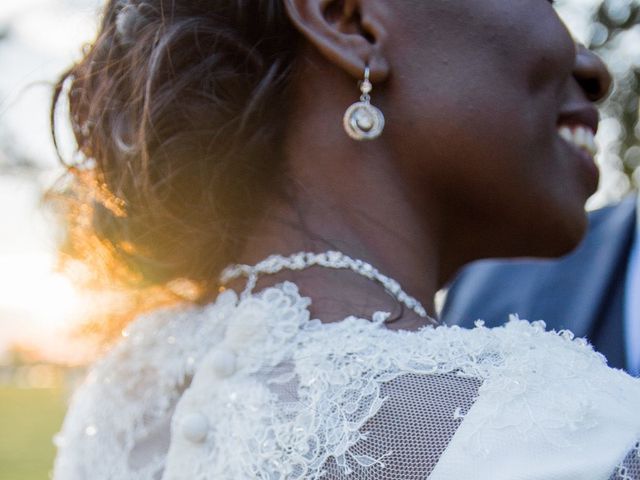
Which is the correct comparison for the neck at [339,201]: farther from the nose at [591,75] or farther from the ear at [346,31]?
the nose at [591,75]

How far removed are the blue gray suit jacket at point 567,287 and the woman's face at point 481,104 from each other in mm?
1830

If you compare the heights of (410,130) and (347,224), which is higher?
(410,130)

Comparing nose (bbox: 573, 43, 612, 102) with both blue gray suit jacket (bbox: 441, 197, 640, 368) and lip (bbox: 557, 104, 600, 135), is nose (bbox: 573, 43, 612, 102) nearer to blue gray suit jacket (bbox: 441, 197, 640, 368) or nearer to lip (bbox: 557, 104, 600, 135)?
lip (bbox: 557, 104, 600, 135)

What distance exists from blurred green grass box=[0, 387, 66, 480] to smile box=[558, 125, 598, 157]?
24.1ft

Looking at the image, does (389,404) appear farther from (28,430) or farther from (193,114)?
(28,430)

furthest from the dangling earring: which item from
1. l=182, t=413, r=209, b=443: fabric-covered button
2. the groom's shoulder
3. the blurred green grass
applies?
the blurred green grass

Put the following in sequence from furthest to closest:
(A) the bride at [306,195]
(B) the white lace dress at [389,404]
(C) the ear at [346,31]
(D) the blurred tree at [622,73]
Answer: (D) the blurred tree at [622,73] < (C) the ear at [346,31] < (A) the bride at [306,195] < (B) the white lace dress at [389,404]

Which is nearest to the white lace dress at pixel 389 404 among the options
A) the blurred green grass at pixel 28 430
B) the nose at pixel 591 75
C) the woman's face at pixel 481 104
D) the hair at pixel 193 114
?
the hair at pixel 193 114

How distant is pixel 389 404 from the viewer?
131cm

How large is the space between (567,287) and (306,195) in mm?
2340

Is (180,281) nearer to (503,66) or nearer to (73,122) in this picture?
(73,122)

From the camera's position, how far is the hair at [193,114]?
1.69 meters

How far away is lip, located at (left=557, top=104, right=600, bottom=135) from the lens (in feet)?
5.96

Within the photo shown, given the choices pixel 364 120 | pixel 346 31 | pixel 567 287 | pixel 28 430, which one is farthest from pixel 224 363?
pixel 28 430
